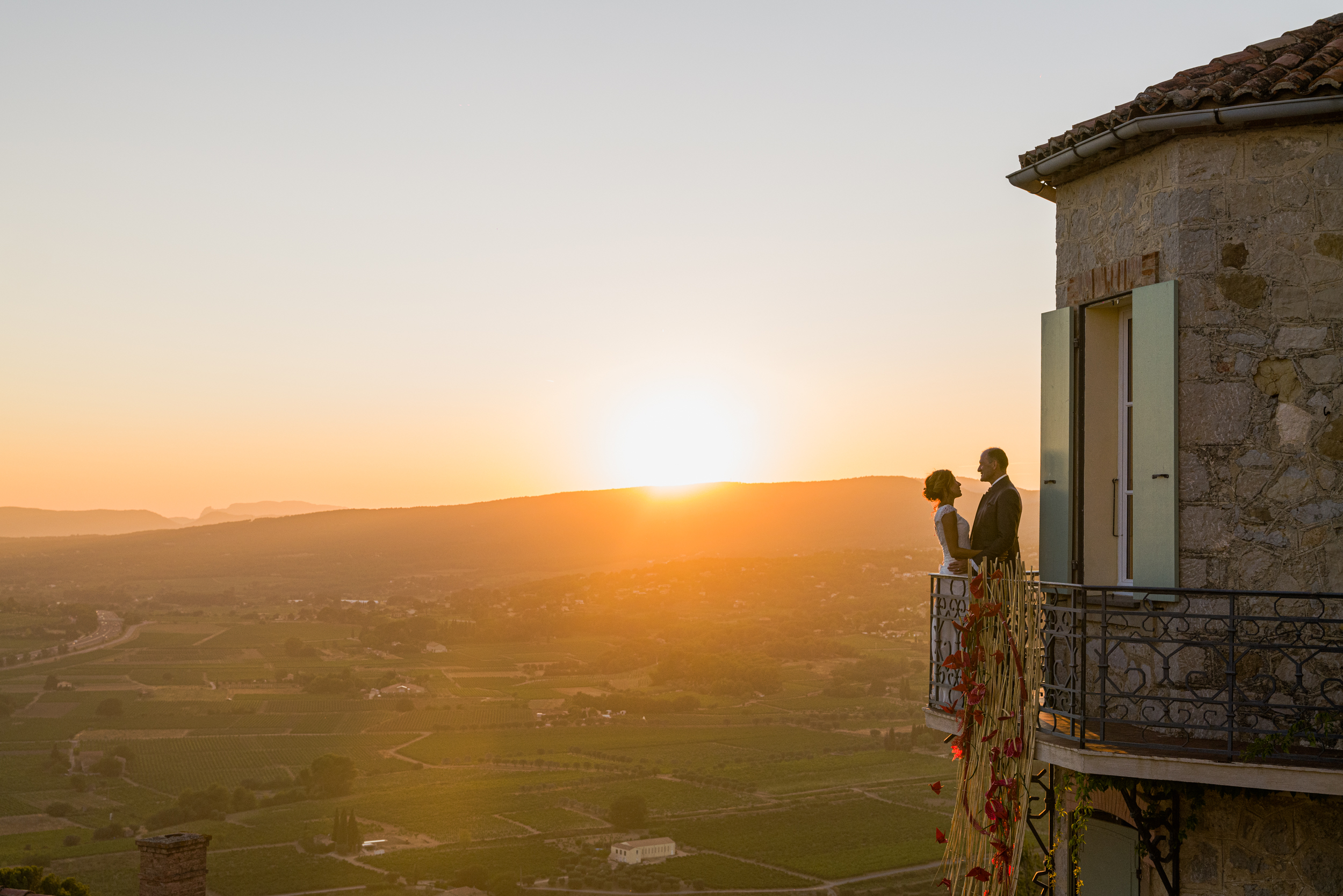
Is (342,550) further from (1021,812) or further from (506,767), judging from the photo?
(1021,812)

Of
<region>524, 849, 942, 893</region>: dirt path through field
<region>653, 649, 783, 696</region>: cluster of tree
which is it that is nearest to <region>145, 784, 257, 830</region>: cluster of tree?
<region>524, 849, 942, 893</region>: dirt path through field

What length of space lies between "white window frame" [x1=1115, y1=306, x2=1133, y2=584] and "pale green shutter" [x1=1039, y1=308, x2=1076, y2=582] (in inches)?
11.5

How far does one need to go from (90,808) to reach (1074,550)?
7483cm

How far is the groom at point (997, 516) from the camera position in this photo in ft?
22.9

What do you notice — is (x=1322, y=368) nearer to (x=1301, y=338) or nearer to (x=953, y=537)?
(x=1301, y=338)

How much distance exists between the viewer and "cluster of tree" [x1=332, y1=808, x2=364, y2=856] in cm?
6412

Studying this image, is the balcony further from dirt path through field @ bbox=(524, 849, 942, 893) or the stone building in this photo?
dirt path through field @ bbox=(524, 849, 942, 893)

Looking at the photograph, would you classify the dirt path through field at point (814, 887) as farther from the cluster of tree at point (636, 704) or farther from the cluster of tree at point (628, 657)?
the cluster of tree at point (628, 657)

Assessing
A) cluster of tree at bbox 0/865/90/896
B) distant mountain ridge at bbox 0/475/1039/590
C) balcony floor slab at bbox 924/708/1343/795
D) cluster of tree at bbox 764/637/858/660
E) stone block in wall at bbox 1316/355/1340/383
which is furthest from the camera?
distant mountain ridge at bbox 0/475/1039/590

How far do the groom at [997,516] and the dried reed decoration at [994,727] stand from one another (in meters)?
0.19

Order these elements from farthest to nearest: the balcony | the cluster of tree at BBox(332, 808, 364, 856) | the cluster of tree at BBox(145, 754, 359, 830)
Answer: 1. the cluster of tree at BBox(145, 754, 359, 830)
2. the cluster of tree at BBox(332, 808, 364, 856)
3. the balcony

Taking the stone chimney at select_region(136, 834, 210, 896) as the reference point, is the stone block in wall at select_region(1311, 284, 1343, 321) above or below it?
above

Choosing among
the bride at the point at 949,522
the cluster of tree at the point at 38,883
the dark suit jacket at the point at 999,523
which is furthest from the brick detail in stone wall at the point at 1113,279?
the cluster of tree at the point at 38,883

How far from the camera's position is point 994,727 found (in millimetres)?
6562
